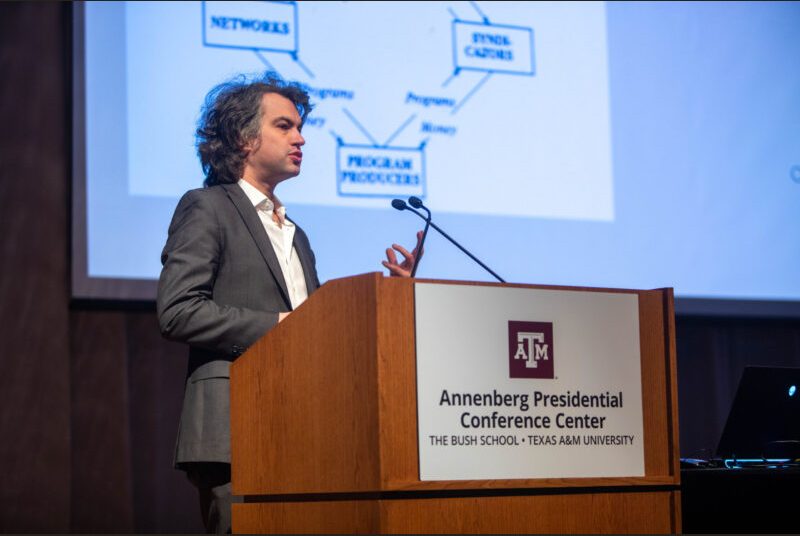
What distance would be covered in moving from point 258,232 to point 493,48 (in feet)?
7.17

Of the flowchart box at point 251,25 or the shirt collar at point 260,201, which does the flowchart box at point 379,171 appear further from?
the shirt collar at point 260,201

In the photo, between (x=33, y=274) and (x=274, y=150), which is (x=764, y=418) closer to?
(x=274, y=150)

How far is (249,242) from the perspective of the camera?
2.17 metres

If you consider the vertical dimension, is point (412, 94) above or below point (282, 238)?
above

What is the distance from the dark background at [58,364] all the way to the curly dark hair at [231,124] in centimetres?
150

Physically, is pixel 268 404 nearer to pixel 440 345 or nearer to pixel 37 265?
pixel 440 345

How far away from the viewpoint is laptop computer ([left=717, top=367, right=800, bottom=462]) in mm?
2648

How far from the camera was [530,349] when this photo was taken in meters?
1.74

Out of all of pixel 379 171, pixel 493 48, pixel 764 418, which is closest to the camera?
pixel 764 418

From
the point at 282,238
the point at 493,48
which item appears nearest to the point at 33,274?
the point at 282,238

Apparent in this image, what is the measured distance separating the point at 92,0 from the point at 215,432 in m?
2.20

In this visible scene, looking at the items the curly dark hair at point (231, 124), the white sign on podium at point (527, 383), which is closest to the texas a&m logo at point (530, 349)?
the white sign on podium at point (527, 383)

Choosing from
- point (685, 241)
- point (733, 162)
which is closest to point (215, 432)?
point (685, 241)

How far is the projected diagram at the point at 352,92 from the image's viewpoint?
3754 millimetres
